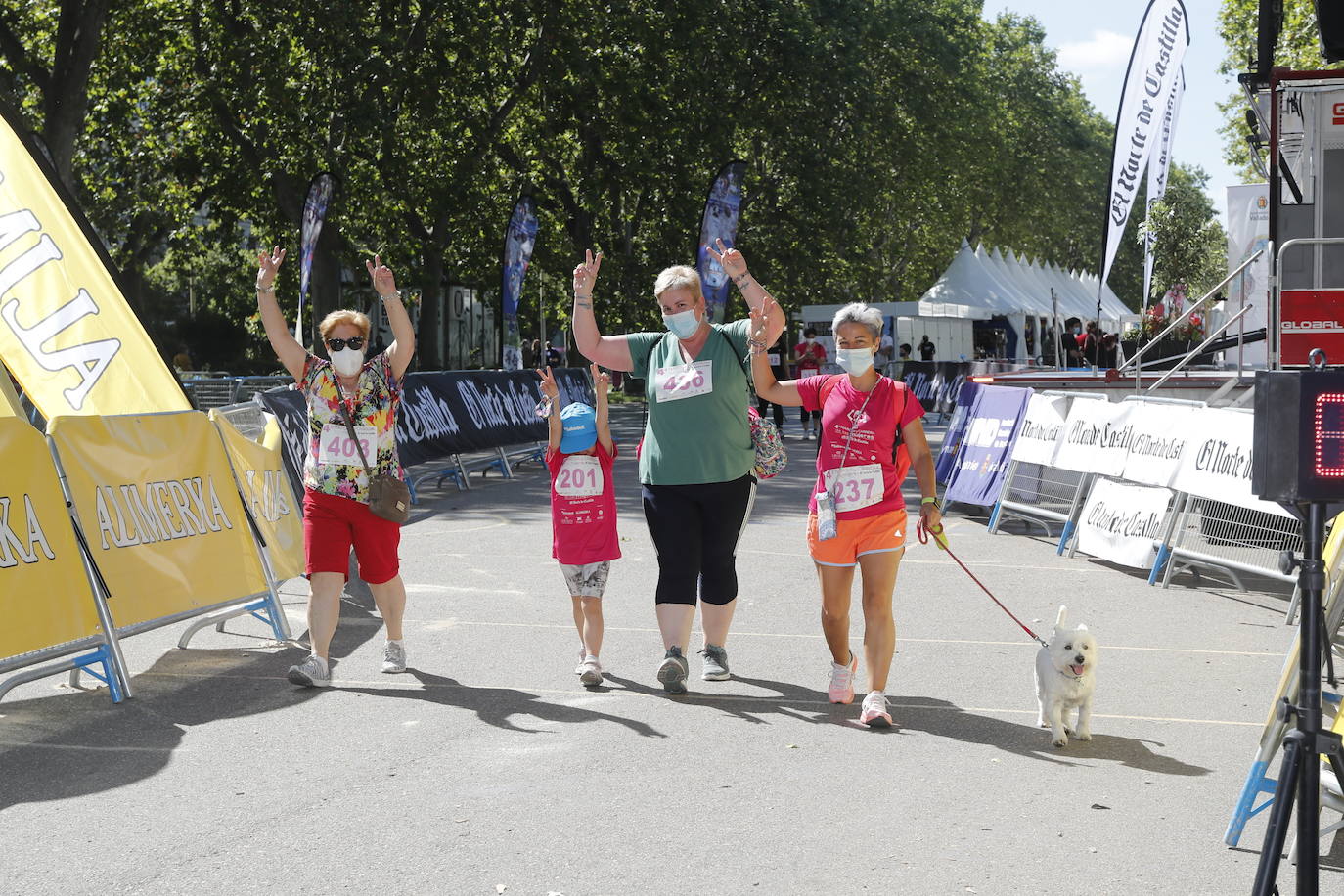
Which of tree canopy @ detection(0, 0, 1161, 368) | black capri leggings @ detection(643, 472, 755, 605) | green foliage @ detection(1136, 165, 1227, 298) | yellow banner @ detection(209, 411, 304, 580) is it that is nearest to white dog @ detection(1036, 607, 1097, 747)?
black capri leggings @ detection(643, 472, 755, 605)

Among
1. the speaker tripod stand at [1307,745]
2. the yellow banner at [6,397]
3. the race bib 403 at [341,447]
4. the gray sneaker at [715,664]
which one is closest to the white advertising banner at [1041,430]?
the gray sneaker at [715,664]

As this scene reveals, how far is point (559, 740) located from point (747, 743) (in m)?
0.78

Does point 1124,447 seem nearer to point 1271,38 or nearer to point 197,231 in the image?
point 1271,38

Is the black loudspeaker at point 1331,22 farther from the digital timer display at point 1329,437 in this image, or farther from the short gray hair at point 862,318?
the digital timer display at point 1329,437

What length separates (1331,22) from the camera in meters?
6.25

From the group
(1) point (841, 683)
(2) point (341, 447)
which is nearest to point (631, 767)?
(1) point (841, 683)

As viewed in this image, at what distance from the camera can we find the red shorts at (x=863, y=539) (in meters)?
6.69

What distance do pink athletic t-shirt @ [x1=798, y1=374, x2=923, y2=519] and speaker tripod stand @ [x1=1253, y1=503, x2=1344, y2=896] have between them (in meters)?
2.89

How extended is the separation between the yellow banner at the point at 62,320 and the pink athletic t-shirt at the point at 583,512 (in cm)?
318

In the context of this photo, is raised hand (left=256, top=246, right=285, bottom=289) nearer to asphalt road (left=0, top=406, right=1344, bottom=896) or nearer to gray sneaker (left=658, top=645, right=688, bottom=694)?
asphalt road (left=0, top=406, right=1344, bottom=896)

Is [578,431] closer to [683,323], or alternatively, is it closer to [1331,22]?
[683,323]

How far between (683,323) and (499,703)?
1.95 m

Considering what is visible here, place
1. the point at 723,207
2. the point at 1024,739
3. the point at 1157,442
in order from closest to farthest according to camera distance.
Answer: the point at 1024,739 < the point at 1157,442 < the point at 723,207

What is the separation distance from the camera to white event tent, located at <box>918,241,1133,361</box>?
45750mm
